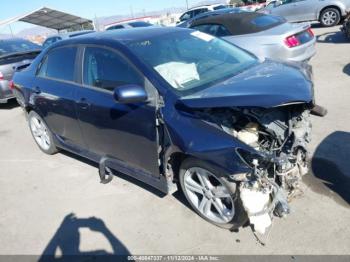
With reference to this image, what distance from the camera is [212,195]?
316cm

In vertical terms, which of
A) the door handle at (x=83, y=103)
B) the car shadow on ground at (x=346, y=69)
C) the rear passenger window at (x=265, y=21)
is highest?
the rear passenger window at (x=265, y=21)

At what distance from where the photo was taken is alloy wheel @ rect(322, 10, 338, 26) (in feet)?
44.9

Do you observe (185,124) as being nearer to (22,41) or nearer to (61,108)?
(61,108)

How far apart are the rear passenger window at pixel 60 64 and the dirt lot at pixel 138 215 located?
133 cm

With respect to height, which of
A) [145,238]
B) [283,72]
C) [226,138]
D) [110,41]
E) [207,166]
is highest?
[110,41]

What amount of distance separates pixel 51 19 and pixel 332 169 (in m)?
29.2

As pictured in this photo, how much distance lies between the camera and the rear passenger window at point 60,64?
420 centimetres

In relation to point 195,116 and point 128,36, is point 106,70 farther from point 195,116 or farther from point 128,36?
point 195,116

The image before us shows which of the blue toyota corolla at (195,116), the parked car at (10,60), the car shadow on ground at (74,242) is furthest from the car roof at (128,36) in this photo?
the parked car at (10,60)

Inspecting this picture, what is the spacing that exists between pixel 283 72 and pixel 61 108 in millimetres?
2730

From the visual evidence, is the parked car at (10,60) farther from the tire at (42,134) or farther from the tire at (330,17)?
the tire at (330,17)

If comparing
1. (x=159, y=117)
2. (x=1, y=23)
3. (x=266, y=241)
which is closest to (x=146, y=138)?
(x=159, y=117)

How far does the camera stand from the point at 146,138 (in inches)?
132

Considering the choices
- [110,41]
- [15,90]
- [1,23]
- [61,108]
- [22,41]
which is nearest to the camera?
[110,41]
